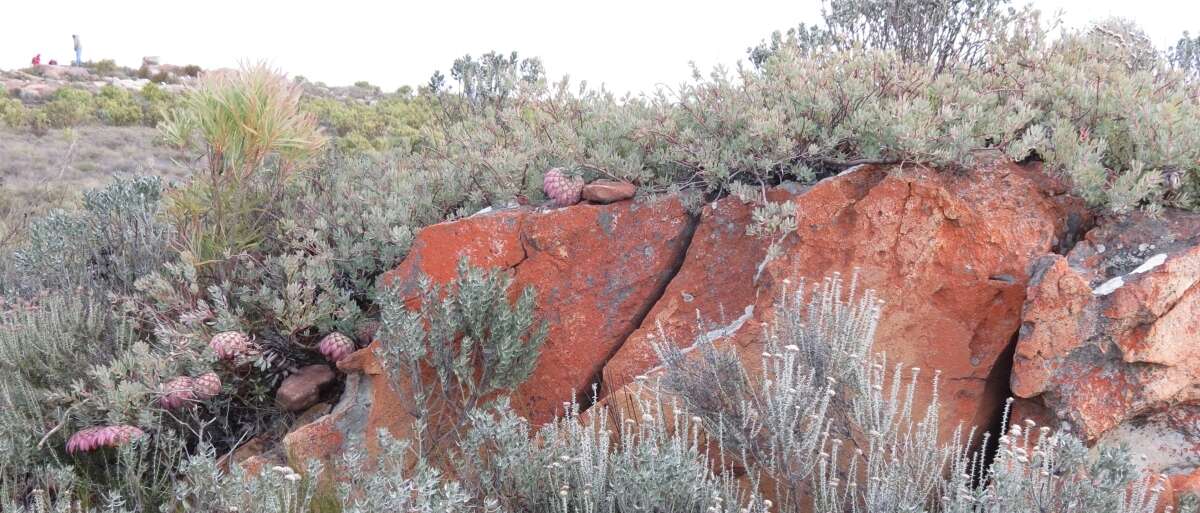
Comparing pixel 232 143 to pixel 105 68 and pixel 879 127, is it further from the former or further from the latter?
pixel 105 68

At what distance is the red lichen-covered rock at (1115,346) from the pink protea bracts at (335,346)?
3.02 m

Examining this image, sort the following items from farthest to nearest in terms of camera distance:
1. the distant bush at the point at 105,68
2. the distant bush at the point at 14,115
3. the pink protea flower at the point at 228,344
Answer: the distant bush at the point at 105,68
the distant bush at the point at 14,115
the pink protea flower at the point at 228,344

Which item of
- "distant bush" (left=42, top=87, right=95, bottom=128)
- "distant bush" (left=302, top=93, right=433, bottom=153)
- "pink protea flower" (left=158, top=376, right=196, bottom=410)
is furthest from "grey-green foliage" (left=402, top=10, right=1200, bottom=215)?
"distant bush" (left=42, top=87, right=95, bottom=128)

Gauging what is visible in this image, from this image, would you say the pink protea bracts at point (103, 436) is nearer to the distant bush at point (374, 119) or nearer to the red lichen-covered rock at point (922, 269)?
the red lichen-covered rock at point (922, 269)

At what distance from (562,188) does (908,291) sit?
64.9 inches

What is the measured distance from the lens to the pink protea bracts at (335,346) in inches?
177

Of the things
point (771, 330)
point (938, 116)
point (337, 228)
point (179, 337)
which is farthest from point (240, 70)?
point (938, 116)

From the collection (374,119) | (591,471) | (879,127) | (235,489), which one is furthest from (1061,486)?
(374,119)

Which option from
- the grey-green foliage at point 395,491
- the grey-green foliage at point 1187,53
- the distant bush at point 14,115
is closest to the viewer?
the grey-green foliage at point 395,491

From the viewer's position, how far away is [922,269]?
3830 mm

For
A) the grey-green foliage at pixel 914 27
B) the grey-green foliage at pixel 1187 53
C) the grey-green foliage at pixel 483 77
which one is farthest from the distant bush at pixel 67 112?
the grey-green foliage at pixel 1187 53

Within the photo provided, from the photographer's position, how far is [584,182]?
15.0ft

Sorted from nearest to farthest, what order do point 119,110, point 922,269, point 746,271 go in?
point 922,269
point 746,271
point 119,110

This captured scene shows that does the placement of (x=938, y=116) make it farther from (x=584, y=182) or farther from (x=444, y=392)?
Answer: (x=444, y=392)
